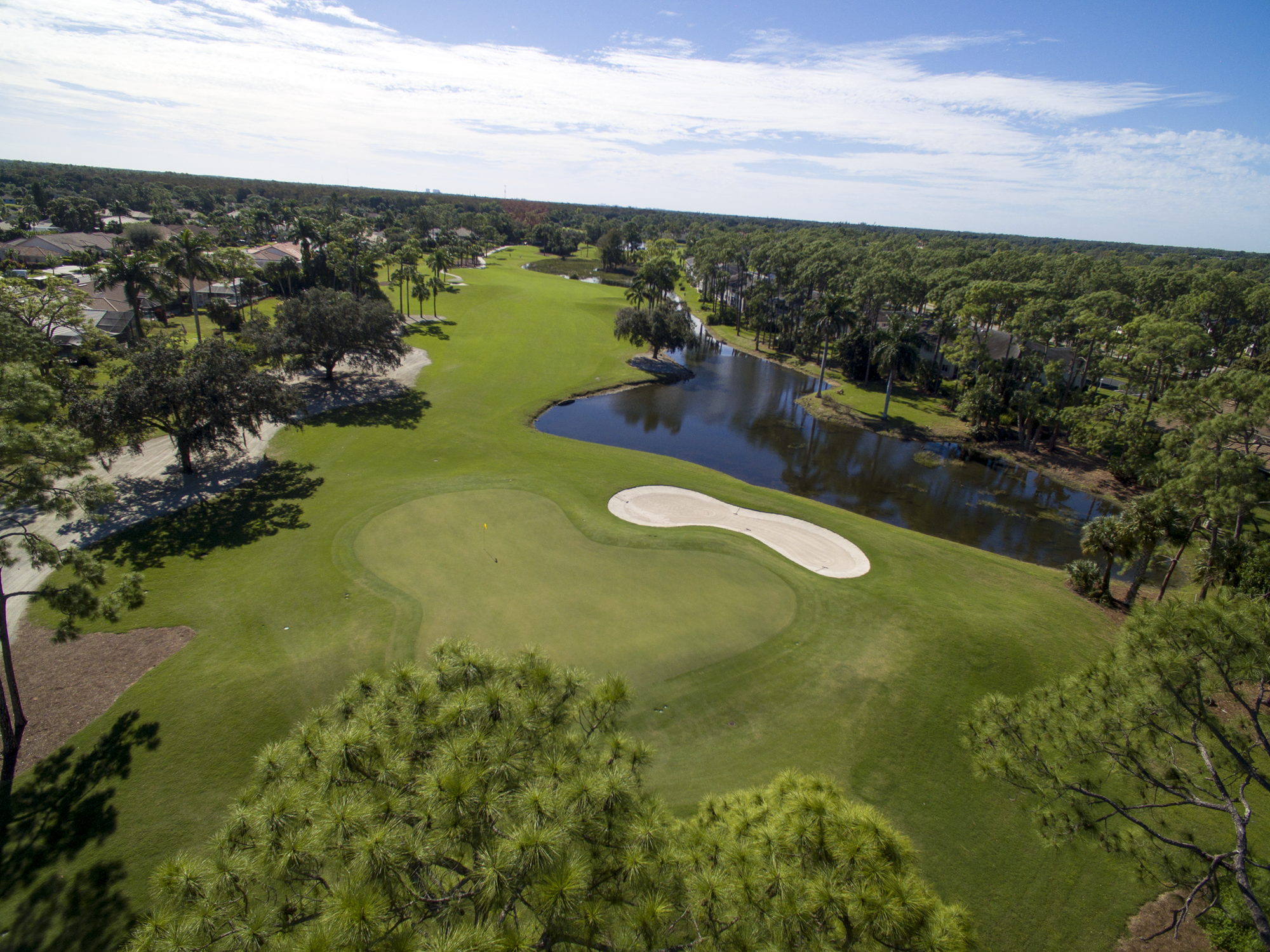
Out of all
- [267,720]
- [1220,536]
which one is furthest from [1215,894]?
[267,720]

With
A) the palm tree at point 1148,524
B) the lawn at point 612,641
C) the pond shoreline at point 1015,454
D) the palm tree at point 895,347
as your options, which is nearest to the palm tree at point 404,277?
the lawn at point 612,641

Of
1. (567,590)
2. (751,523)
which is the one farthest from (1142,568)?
(567,590)

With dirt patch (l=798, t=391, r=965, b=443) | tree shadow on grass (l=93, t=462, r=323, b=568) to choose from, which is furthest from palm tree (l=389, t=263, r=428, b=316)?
dirt patch (l=798, t=391, r=965, b=443)

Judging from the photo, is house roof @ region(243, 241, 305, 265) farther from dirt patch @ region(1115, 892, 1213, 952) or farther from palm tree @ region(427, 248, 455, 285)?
dirt patch @ region(1115, 892, 1213, 952)

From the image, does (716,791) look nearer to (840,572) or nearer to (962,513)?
(840,572)

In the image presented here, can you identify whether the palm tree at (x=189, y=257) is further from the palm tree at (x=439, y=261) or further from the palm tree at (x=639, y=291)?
the palm tree at (x=639, y=291)
